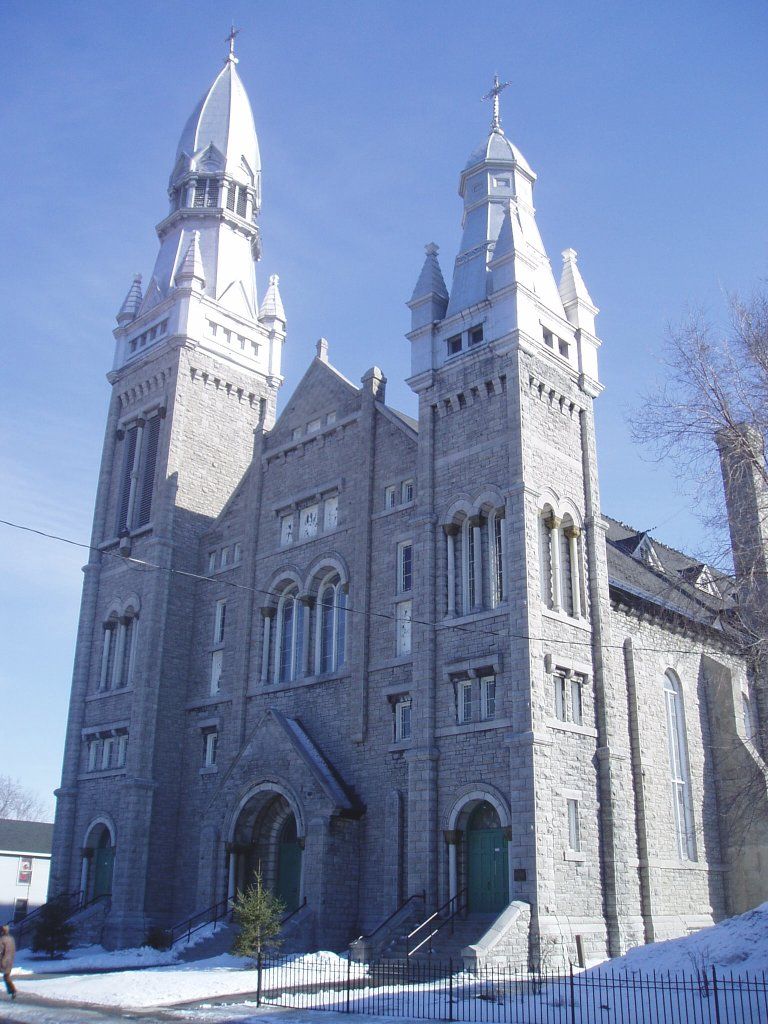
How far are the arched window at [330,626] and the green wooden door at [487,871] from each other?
24.7 feet

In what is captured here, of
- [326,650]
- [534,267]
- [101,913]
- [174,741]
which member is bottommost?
[101,913]

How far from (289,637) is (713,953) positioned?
17374mm

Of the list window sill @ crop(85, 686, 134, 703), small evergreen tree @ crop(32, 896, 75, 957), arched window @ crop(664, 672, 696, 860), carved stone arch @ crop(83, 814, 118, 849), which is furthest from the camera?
window sill @ crop(85, 686, 134, 703)

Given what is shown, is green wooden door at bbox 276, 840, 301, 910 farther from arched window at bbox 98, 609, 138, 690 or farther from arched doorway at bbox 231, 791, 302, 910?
arched window at bbox 98, 609, 138, 690

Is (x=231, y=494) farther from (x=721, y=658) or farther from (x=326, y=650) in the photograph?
(x=721, y=658)

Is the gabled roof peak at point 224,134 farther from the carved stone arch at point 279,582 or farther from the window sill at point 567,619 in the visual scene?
the window sill at point 567,619

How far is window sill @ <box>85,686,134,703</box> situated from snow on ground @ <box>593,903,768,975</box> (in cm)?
2022

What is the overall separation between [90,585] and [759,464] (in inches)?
1045

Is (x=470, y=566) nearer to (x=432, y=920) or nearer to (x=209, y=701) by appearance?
(x=432, y=920)

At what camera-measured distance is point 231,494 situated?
36969 millimetres

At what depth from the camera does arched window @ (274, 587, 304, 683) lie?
102 ft

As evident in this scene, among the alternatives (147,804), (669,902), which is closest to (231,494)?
(147,804)

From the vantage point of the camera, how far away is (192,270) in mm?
39031

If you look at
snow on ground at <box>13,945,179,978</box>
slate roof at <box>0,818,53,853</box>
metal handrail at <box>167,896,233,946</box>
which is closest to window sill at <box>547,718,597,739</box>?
metal handrail at <box>167,896,233,946</box>
